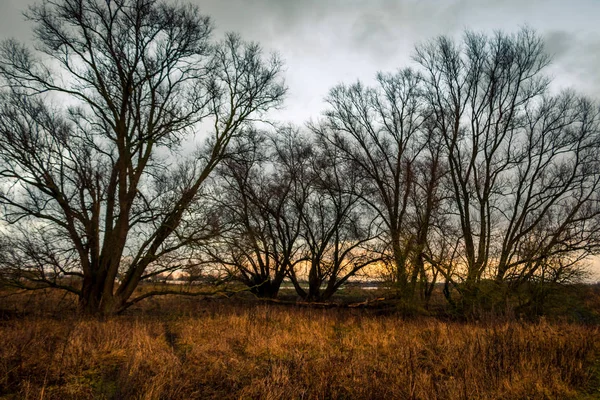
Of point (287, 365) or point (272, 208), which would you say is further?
point (272, 208)

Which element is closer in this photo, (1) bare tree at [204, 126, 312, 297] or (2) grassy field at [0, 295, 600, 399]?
(2) grassy field at [0, 295, 600, 399]

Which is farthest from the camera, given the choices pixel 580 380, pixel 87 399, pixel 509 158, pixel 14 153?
pixel 509 158

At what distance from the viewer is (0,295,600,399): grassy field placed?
15.0 feet

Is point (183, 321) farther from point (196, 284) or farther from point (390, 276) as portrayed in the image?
point (390, 276)

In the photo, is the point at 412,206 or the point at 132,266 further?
the point at 412,206

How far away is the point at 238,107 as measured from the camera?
44.0 feet

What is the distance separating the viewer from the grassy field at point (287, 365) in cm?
458

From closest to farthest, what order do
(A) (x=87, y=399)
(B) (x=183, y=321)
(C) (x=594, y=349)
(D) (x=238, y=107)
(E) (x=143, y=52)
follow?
(A) (x=87, y=399) < (C) (x=594, y=349) < (B) (x=183, y=321) < (E) (x=143, y=52) < (D) (x=238, y=107)

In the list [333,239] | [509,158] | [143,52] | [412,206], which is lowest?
[333,239]

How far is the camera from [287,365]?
18.2ft

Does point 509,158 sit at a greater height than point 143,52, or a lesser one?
lesser

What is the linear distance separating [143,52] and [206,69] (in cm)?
199

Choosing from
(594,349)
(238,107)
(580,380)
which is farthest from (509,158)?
(580,380)

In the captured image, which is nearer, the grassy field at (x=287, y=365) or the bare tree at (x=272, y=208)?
the grassy field at (x=287, y=365)
